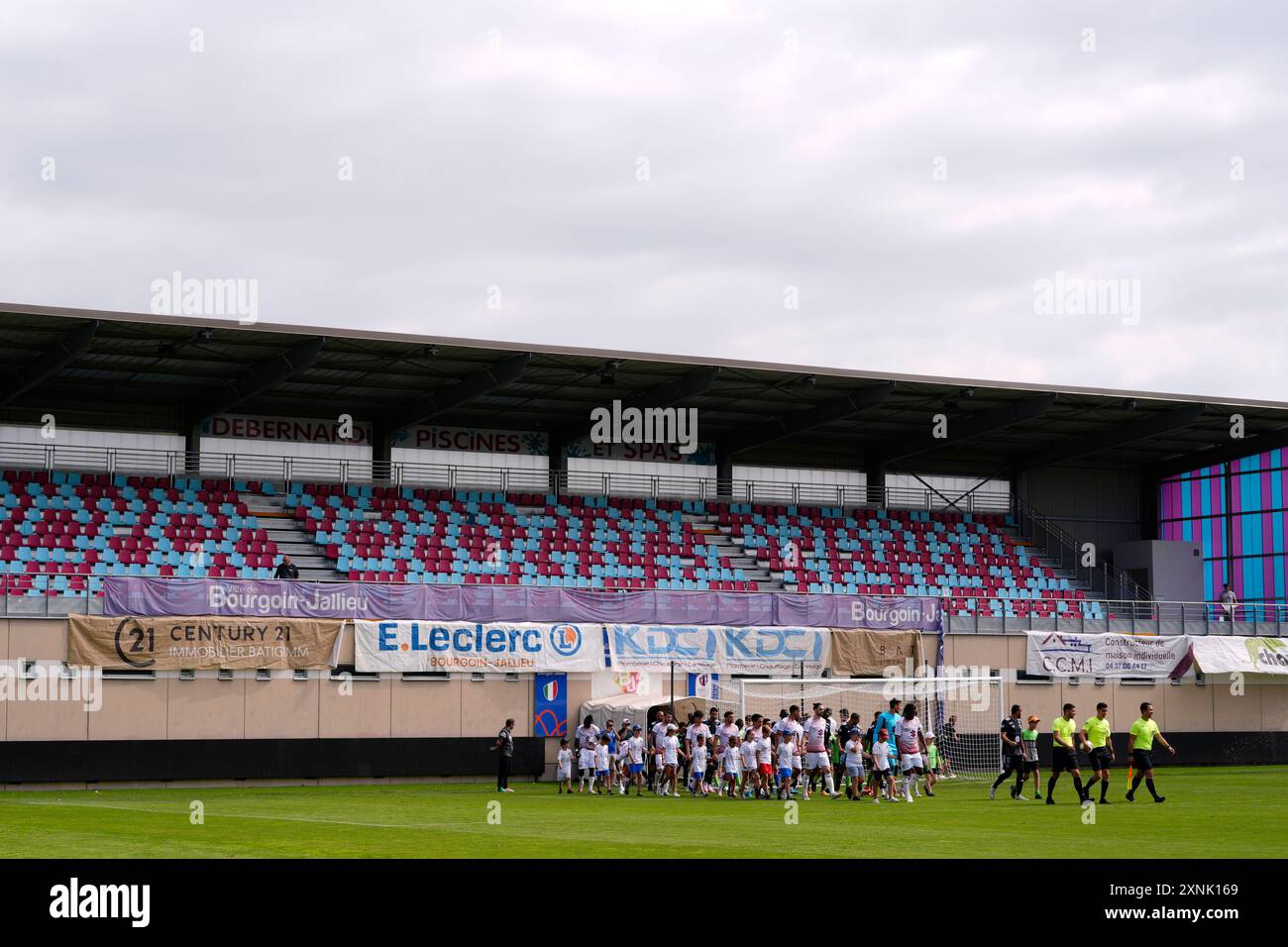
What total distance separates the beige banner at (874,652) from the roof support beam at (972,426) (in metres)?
9.82

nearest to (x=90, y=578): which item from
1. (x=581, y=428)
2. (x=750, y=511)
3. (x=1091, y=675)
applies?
(x=581, y=428)

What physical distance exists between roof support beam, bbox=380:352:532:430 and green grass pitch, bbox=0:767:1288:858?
13.8 meters

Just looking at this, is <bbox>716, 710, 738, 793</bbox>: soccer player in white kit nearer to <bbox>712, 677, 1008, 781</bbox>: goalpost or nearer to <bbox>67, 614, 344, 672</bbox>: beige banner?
<bbox>712, 677, 1008, 781</bbox>: goalpost

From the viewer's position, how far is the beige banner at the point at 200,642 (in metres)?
35.8

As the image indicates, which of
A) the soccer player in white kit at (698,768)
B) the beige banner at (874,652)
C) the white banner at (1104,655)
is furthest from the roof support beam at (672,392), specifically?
the soccer player in white kit at (698,768)

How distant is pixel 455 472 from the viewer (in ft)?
165

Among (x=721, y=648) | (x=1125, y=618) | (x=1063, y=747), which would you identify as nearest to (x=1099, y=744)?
(x=1063, y=747)

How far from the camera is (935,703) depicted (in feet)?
139

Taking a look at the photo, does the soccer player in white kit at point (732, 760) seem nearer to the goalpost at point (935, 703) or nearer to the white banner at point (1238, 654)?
the goalpost at point (935, 703)

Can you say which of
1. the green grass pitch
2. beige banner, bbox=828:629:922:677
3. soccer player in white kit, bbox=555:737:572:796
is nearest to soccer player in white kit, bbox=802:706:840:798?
the green grass pitch

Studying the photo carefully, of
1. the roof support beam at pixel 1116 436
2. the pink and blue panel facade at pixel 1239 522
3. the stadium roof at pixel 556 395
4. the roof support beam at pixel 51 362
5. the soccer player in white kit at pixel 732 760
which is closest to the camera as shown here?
the soccer player in white kit at pixel 732 760

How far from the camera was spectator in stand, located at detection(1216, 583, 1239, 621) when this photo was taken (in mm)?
49588
